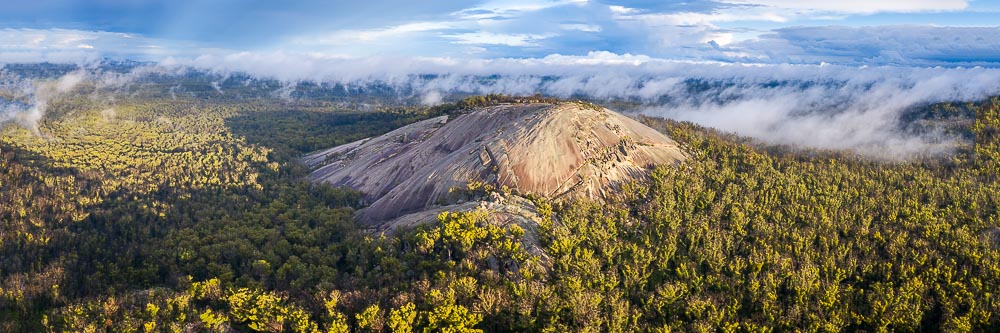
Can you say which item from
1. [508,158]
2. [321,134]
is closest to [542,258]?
[508,158]

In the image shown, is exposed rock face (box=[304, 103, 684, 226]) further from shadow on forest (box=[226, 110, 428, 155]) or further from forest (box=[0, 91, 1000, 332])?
shadow on forest (box=[226, 110, 428, 155])

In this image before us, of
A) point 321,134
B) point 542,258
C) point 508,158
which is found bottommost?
point 542,258

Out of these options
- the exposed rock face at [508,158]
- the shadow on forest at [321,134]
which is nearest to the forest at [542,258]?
the exposed rock face at [508,158]

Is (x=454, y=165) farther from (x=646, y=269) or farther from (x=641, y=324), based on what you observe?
(x=641, y=324)

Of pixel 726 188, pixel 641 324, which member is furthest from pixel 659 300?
pixel 726 188

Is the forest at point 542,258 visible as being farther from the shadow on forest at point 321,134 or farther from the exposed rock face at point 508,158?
the shadow on forest at point 321,134

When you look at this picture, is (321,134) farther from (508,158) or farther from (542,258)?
(542,258)
